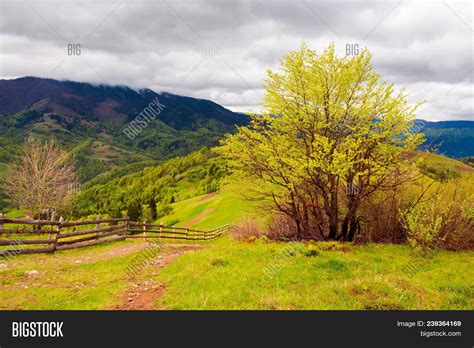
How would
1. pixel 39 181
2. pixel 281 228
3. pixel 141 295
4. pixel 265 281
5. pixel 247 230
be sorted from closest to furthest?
pixel 141 295
pixel 265 281
pixel 281 228
pixel 247 230
pixel 39 181

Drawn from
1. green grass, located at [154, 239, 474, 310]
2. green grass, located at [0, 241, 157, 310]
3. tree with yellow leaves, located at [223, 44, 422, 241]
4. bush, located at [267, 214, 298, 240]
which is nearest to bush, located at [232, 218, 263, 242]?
bush, located at [267, 214, 298, 240]

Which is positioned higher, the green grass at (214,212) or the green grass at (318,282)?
the green grass at (318,282)

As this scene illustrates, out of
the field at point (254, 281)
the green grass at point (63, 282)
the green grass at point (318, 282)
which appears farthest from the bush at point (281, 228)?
the green grass at point (63, 282)

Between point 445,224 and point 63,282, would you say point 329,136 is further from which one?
point 63,282

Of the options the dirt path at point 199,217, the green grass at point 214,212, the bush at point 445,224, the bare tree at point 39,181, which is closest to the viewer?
the bush at point 445,224

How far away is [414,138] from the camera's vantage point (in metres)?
18.1

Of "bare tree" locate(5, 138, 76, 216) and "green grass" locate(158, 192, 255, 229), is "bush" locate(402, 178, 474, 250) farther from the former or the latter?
"bare tree" locate(5, 138, 76, 216)

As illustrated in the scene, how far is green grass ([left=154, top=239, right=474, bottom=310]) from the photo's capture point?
30.7 ft

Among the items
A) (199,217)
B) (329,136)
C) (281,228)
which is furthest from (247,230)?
(199,217)

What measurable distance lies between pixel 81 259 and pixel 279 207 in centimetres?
1222

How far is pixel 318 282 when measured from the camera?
1142 centimetres

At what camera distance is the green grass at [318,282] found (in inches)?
369

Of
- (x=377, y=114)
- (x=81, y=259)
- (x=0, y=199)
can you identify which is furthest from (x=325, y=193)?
(x=0, y=199)

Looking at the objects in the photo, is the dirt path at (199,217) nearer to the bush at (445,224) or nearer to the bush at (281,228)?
the bush at (281,228)
